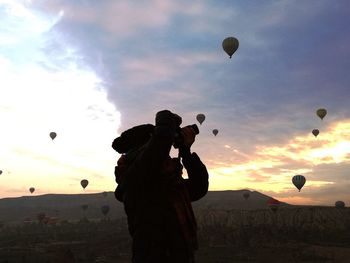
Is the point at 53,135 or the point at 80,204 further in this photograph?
the point at 80,204

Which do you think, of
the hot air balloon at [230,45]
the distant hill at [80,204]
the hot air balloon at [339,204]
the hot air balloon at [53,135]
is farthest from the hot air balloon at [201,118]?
the distant hill at [80,204]

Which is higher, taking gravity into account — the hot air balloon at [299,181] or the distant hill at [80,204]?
the distant hill at [80,204]

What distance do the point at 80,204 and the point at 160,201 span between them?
178 meters

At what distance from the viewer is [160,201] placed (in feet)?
11.7

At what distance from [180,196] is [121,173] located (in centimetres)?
56

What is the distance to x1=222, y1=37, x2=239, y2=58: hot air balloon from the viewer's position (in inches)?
1891

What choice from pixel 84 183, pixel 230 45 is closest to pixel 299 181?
pixel 230 45

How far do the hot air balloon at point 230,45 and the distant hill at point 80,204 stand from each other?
3337 inches

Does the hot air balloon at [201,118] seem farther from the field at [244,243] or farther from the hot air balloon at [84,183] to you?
the hot air balloon at [84,183]

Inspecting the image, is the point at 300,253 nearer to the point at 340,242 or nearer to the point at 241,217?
the point at 340,242

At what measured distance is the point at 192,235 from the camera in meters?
3.60

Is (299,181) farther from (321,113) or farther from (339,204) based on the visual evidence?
(339,204)

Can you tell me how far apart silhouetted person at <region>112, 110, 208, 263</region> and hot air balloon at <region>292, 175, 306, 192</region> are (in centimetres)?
6232

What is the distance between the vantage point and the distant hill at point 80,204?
142250 millimetres
